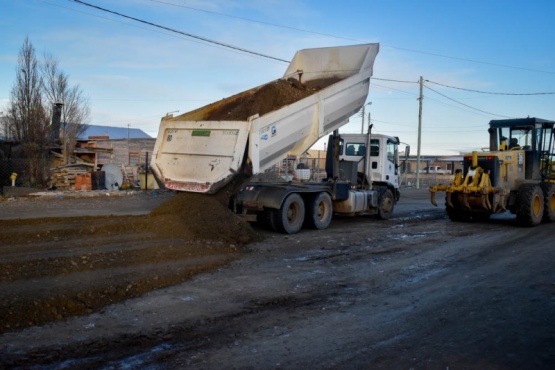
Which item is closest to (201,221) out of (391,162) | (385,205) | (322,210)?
(322,210)

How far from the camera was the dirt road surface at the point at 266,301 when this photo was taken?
16.1ft

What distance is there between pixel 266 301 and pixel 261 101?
6.98 m

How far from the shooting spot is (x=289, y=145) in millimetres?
12500

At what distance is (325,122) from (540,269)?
252 inches

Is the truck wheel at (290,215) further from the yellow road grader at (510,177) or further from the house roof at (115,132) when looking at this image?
the house roof at (115,132)

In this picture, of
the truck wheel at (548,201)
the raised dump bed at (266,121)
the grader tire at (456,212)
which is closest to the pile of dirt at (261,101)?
the raised dump bed at (266,121)

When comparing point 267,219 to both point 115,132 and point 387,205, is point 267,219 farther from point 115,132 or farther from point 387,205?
point 115,132

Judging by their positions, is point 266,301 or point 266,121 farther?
point 266,121

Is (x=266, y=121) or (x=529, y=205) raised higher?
(x=266, y=121)

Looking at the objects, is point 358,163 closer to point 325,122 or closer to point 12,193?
point 325,122

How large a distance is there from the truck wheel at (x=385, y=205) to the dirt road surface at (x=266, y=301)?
4.52 meters

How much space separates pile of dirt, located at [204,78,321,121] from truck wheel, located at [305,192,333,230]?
274 cm

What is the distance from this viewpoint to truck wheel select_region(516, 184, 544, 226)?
1480cm

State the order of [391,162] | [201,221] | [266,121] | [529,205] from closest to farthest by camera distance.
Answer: [201,221] < [266,121] < [529,205] < [391,162]
